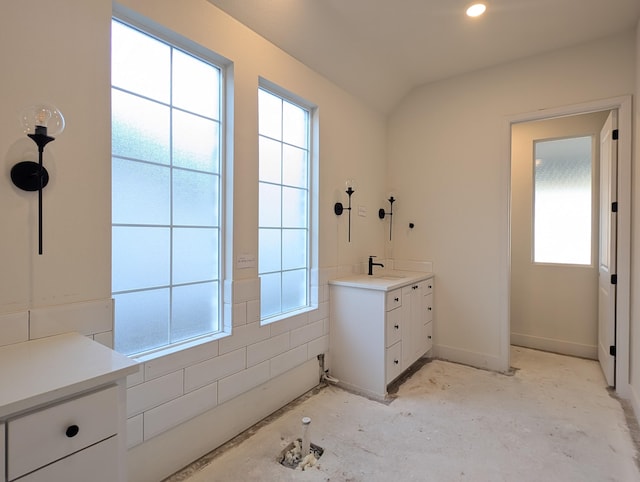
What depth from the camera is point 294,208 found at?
2705 millimetres

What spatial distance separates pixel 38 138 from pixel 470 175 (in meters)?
3.27

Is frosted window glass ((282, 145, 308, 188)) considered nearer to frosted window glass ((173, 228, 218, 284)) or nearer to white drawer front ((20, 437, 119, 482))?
frosted window glass ((173, 228, 218, 284))

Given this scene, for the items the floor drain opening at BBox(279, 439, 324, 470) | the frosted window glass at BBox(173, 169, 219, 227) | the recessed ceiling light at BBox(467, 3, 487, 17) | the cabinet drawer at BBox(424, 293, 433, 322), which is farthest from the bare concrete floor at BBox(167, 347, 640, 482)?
the recessed ceiling light at BBox(467, 3, 487, 17)

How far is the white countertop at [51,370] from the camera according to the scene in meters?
0.83

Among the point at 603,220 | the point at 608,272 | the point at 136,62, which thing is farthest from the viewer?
the point at 603,220

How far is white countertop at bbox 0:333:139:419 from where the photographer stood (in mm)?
833

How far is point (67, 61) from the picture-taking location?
1.40 m

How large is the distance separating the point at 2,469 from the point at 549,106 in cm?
390

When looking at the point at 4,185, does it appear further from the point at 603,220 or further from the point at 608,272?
the point at 603,220

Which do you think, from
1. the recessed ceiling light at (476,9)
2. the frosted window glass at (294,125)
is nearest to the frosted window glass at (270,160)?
the frosted window glass at (294,125)

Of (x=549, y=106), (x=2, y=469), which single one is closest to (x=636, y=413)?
(x=549, y=106)

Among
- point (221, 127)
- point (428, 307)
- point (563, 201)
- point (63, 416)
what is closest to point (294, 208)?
point (221, 127)

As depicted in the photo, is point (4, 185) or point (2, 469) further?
point (4, 185)

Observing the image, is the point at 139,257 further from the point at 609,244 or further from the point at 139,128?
the point at 609,244
